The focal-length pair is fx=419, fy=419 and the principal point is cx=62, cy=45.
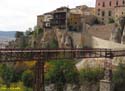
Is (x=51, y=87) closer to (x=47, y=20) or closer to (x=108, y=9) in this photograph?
(x=108, y=9)

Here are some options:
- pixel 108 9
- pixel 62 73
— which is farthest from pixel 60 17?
pixel 62 73

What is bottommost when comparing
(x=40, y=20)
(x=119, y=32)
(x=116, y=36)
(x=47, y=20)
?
(x=116, y=36)

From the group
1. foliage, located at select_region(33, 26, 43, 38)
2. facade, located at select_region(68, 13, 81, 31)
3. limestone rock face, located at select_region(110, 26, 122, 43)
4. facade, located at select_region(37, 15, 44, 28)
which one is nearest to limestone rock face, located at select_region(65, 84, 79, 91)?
limestone rock face, located at select_region(110, 26, 122, 43)

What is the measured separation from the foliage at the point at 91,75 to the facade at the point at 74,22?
1694 centimetres

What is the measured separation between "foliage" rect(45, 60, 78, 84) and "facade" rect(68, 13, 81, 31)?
12.8 metres

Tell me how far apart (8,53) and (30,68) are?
33.8 m

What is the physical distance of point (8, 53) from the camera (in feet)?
97.8

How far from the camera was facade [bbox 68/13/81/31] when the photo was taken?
70.2 metres

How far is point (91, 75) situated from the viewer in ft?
174

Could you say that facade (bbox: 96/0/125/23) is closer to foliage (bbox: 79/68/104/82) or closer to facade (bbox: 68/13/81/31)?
facade (bbox: 68/13/81/31)

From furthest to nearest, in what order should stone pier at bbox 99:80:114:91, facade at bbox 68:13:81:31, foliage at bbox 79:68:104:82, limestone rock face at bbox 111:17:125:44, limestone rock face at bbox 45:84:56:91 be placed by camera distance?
1. facade at bbox 68:13:81:31
2. limestone rock face at bbox 111:17:125:44
3. limestone rock face at bbox 45:84:56:91
4. foliage at bbox 79:68:104:82
5. stone pier at bbox 99:80:114:91

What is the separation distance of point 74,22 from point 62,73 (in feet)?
54.2

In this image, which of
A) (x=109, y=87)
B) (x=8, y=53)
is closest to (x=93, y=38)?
(x=109, y=87)

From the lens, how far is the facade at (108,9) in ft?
224
